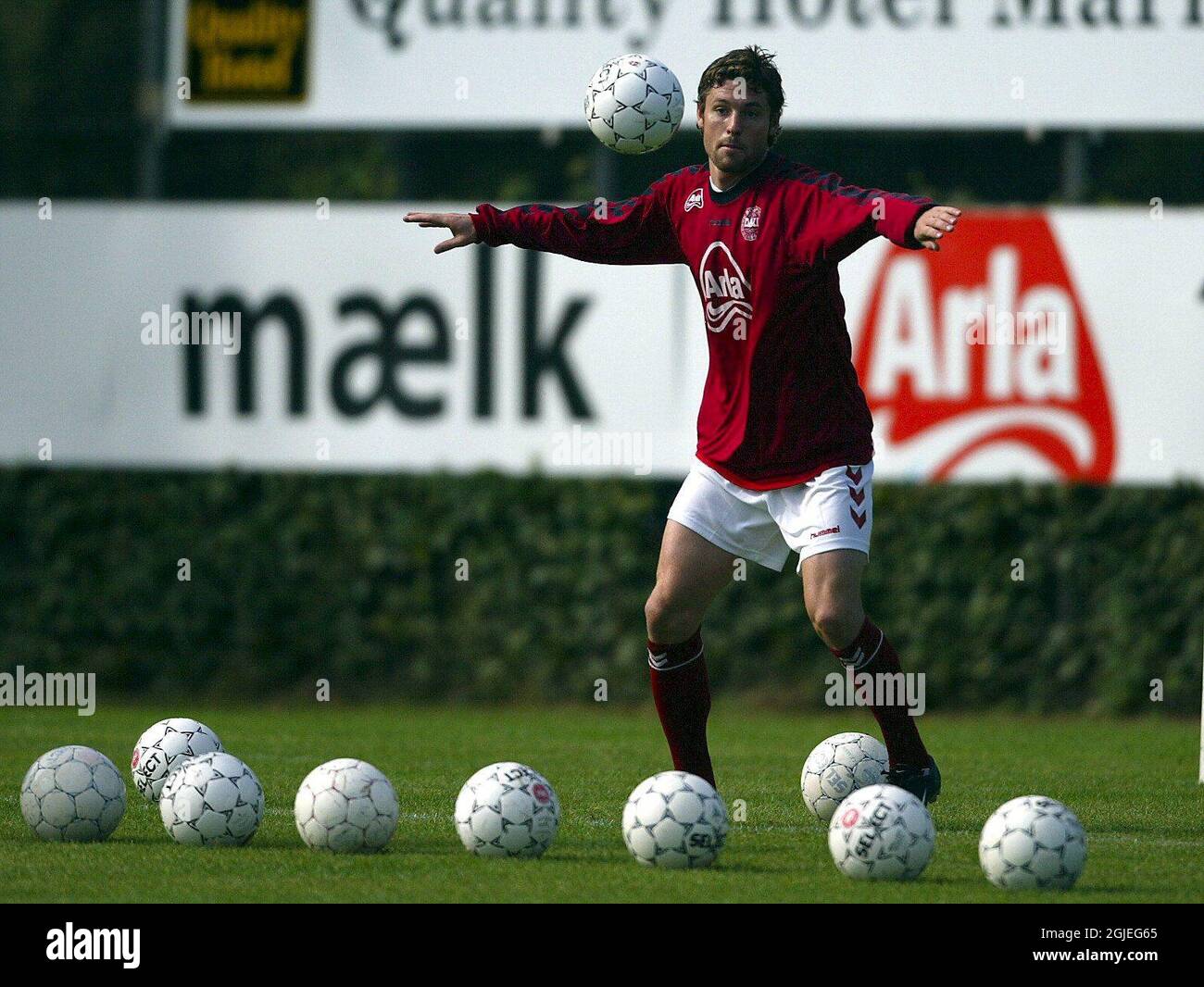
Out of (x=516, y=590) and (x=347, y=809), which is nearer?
(x=347, y=809)

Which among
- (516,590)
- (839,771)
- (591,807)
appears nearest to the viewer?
(839,771)

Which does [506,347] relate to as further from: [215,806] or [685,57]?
[215,806]

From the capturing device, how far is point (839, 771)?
826 cm

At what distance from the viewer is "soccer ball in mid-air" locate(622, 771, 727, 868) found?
22.6ft

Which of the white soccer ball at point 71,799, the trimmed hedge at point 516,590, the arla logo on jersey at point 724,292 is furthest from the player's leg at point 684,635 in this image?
the trimmed hedge at point 516,590

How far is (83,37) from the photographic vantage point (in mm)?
23000

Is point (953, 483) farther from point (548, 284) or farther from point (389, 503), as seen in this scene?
point (389, 503)

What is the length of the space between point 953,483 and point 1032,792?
470 cm

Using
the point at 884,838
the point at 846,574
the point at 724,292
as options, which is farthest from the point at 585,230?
the point at 884,838

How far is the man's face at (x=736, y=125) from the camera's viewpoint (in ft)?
25.5

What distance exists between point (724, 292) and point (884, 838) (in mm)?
2446

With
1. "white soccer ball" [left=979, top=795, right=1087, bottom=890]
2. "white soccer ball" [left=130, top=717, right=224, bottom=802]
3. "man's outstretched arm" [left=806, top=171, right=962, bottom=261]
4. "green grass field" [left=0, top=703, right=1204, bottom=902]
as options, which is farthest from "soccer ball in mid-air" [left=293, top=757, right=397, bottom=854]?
"man's outstretched arm" [left=806, top=171, right=962, bottom=261]

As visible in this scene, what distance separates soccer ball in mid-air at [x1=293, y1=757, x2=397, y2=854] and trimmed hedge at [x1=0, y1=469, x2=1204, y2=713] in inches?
275

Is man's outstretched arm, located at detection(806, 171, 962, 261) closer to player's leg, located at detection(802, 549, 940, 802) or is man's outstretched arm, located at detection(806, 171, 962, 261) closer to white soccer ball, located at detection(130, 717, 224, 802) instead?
player's leg, located at detection(802, 549, 940, 802)
